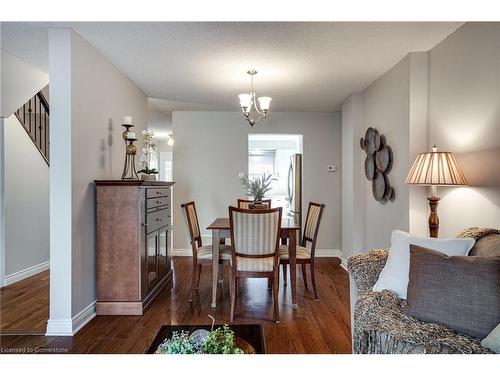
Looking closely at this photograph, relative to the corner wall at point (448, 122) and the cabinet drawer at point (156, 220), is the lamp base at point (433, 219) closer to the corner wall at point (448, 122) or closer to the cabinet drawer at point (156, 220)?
the corner wall at point (448, 122)

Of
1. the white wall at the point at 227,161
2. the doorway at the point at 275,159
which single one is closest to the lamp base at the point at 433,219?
the white wall at the point at 227,161

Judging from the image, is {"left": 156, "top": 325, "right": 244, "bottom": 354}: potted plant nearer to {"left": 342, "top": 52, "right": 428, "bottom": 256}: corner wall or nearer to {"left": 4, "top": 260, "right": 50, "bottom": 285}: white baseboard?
{"left": 342, "top": 52, "right": 428, "bottom": 256}: corner wall

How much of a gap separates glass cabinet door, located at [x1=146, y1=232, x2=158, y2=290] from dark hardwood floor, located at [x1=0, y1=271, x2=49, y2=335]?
892 mm

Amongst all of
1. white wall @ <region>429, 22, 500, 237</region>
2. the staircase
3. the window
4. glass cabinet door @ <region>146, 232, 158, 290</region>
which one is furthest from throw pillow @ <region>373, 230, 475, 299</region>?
the window

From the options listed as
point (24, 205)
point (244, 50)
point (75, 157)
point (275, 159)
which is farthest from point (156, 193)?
point (275, 159)

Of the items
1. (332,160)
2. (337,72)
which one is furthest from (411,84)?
(332,160)

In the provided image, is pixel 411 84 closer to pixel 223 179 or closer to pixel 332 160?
pixel 332 160

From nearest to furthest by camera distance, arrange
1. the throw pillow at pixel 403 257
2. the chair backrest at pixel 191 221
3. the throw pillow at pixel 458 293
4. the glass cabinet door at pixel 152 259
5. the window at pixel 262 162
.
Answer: the throw pillow at pixel 458 293
the throw pillow at pixel 403 257
the glass cabinet door at pixel 152 259
the chair backrest at pixel 191 221
the window at pixel 262 162

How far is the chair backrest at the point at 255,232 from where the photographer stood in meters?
2.70

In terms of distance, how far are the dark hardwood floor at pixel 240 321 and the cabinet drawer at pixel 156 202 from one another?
96 cm

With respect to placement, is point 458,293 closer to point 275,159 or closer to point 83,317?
point 83,317

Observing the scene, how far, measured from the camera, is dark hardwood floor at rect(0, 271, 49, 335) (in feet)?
8.33

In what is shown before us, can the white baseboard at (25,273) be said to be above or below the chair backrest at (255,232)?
below

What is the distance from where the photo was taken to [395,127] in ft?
10.8
